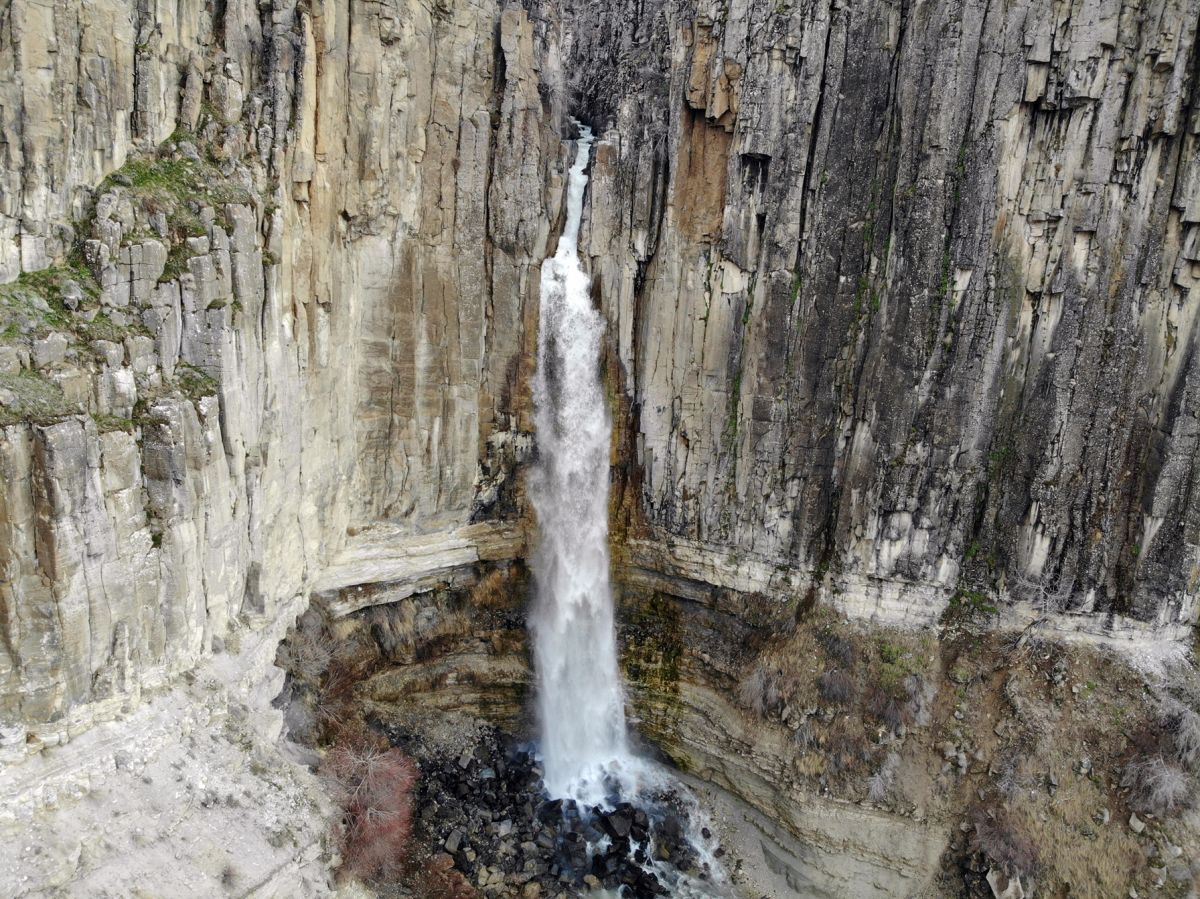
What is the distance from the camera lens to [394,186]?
21422mm

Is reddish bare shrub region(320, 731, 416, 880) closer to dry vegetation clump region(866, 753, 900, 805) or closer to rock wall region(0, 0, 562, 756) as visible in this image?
rock wall region(0, 0, 562, 756)

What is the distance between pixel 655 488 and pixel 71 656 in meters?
16.9

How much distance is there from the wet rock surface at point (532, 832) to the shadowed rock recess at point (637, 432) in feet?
0.62

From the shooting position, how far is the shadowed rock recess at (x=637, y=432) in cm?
1432

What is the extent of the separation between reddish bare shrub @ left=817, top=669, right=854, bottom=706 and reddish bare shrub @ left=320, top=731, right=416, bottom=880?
41.2 ft

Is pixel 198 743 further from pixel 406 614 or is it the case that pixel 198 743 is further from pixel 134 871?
pixel 406 614

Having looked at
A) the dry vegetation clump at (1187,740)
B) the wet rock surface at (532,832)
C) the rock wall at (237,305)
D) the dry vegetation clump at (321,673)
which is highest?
the rock wall at (237,305)

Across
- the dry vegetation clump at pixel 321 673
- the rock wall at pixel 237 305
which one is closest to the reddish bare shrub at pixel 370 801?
the dry vegetation clump at pixel 321 673

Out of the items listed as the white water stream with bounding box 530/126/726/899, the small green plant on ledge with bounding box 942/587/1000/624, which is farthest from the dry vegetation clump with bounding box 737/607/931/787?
the white water stream with bounding box 530/126/726/899

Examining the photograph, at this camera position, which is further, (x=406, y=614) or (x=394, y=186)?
(x=406, y=614)

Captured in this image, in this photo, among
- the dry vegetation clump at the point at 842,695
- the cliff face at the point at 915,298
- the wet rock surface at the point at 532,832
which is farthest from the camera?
the dry vegetation clump at the point at 842,695

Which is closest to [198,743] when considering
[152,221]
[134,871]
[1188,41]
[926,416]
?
[134,871]

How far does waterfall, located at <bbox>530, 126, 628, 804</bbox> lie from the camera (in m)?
25.3

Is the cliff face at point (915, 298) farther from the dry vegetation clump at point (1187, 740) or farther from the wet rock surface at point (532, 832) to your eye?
the wet rock surface at point (532, 832)
